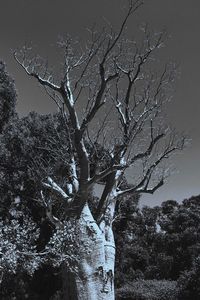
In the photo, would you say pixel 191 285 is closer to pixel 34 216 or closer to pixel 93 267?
pixel 34 216

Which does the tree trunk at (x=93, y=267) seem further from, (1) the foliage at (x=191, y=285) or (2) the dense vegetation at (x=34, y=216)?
(1) the foliage at (x=191, y=285)

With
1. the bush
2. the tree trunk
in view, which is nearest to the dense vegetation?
the bush

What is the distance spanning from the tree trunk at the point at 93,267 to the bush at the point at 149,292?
27.0 ft

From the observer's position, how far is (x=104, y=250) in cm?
986

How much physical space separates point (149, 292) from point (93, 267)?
9.04m

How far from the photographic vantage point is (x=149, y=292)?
17.6 meters

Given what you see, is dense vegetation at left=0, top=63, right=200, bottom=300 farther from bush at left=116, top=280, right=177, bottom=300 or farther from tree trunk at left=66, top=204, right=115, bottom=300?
tree trunk at left=66, top=204, right=115, bottom=300

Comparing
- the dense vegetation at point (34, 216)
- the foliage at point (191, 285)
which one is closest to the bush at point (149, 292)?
the dense vegetation at point (34, 216)

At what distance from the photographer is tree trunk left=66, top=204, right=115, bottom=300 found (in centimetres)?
917

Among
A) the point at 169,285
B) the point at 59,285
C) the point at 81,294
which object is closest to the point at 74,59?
the point at 81,294

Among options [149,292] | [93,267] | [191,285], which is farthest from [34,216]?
[93,267]

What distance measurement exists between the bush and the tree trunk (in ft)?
27.0

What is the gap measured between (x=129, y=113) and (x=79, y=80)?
5.59 feet

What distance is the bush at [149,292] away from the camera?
1733 cm
